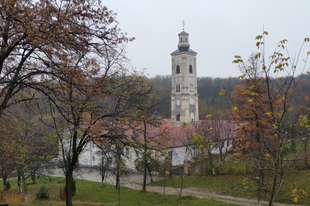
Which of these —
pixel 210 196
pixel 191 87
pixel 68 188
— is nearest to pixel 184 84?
pixel 191 87

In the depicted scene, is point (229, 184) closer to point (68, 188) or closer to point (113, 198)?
point (113, 198)

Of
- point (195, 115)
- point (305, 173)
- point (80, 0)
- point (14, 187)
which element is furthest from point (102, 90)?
point (195, 115)

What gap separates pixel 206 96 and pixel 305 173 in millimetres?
63685

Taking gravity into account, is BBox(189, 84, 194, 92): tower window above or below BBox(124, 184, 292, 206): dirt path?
above

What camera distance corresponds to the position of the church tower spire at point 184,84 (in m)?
46.1

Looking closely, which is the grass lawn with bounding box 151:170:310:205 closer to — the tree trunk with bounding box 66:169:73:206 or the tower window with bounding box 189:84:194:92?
the tree trunk with bounding box 66:169:73:206

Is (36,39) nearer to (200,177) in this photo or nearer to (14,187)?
(200,177)

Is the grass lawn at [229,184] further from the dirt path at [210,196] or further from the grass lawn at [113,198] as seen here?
the grass lawn at [113,198]

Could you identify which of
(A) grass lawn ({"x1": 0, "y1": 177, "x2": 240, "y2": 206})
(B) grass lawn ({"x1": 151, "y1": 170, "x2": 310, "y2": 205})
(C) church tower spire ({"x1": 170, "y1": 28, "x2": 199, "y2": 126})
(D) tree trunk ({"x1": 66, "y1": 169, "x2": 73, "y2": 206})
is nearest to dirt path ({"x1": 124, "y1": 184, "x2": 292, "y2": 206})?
(B) grass lawn ({"x1": 151, "y1": 170, "x2": 310, "y2": 205})

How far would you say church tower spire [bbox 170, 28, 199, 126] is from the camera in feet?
151

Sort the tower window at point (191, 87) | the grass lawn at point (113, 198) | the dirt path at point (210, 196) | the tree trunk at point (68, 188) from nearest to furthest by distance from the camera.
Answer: the tree trunk at point (68, 188) → the grass lawn at point (113, 198) → the dirt path at point (210, 196) → the tower window at point (191, 87)

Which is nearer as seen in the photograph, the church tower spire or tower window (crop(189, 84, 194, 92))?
the church tower spire

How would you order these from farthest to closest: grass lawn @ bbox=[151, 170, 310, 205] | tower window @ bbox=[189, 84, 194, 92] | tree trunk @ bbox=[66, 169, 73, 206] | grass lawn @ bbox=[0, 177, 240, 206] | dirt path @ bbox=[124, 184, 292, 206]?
tower window @ bbox=[189, 84, 194, 92], grass lawn @ bbox=[151, 170, 310, 205], dirt path @ bbox=[124, 184, 292, 206], grass lawn @ bbox=[0, 177, 240, 206], tree trunk @ bbox=[66, 169, 73, 206]

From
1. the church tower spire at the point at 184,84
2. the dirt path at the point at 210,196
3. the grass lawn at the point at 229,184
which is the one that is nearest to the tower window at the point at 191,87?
the church tower spire at the point at 184,84
